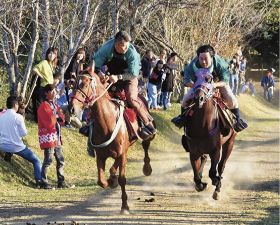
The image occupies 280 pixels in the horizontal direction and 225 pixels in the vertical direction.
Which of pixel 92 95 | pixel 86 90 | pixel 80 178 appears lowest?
pixel 80 178

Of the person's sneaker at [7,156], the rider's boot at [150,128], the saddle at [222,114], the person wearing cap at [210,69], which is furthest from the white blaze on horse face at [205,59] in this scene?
the person's sneaker at [7,156]

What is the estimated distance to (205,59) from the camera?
11.1m

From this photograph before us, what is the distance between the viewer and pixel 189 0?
2047 centimetres

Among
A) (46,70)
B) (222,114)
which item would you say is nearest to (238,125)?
(222,114)

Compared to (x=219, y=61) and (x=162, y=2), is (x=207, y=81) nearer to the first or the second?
(x=219, y=61)

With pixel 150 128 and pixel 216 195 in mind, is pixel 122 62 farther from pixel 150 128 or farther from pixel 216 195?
pixel 216 195

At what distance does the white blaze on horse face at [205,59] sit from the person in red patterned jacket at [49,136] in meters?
3.32

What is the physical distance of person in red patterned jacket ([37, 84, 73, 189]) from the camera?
12469mm

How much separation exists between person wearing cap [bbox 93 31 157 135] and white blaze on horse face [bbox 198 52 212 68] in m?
1.23

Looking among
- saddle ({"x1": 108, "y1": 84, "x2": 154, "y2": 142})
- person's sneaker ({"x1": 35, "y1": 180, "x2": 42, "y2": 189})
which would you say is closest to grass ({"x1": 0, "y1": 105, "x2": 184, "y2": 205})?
person's sneaker ({"x1": 35, "y1": 180, "x2": 42, "y2": 189})

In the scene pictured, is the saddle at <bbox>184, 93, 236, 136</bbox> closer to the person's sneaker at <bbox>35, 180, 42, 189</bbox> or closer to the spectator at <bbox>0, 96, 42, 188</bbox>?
the spectator at <bbox>0, 96, 42, 188</bbox>

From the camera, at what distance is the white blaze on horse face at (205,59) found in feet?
36.5

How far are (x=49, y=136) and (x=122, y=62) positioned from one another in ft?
8.82

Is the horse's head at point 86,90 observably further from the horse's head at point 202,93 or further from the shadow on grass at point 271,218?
the shadow on grass at point 271,218
